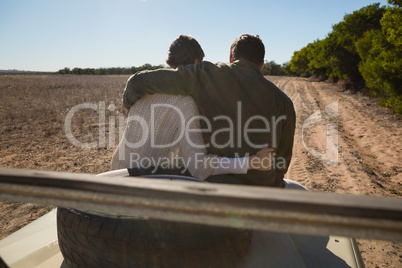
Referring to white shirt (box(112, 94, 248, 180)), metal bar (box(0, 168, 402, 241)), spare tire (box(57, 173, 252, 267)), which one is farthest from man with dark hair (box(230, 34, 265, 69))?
metal bar (box(0, 168, 402, 241))

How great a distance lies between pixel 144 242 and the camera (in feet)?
3.71

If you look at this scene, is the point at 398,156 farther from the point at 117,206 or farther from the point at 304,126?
the point at 117,206

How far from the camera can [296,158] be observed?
5.93 m

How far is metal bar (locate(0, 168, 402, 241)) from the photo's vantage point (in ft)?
→ 1.90

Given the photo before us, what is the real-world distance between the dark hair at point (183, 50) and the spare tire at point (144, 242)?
1.43 metres

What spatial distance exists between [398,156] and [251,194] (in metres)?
6.92

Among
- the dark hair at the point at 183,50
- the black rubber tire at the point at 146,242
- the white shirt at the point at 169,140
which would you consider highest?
the dark hair at the point at 183,50

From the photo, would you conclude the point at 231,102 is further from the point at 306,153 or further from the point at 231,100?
the point at 306,153

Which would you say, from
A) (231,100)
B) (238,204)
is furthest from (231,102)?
(238,204)

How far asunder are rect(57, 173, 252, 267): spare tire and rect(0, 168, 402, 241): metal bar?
496mm

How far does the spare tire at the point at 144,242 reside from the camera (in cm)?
114

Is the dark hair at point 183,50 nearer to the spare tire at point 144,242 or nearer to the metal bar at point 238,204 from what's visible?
the spare tire at point 144,242

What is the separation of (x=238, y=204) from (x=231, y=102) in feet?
4.66

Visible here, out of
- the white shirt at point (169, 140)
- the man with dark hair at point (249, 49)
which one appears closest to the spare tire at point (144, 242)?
the white shirt at point (169, 140)
